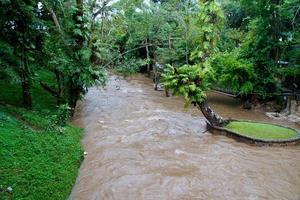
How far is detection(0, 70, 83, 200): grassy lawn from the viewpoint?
652 cm

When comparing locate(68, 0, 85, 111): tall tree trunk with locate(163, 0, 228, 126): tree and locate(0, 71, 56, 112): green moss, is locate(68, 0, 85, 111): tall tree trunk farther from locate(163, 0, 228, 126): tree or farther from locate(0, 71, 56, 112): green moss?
locate(163, 0, 228, 126): tree

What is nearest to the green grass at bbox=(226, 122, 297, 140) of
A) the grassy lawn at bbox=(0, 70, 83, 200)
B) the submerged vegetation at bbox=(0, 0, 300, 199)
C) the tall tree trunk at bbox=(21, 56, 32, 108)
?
the submerged vegetation at bbox=(0, 0, 300, 199)

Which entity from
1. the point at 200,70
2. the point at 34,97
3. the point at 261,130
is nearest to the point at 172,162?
the point at 200,70

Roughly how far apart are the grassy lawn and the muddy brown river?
52 centimetres

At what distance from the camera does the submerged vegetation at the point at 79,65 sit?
7820mm

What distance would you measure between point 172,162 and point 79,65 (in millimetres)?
5527

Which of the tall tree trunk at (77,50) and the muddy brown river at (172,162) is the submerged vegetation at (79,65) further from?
the muddy brown river at (172,162)

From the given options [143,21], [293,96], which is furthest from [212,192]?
[143,21]

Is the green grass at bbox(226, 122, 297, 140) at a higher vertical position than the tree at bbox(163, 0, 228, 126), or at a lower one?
lower

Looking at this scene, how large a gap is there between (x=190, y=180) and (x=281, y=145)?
435cm

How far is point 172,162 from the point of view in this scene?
939 centimetres

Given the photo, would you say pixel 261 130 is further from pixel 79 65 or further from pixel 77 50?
pixel 77 50

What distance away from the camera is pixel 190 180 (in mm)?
8242

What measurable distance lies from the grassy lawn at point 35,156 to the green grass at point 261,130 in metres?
6.14
